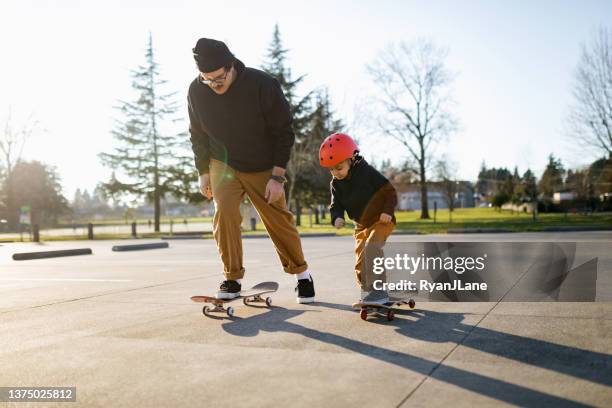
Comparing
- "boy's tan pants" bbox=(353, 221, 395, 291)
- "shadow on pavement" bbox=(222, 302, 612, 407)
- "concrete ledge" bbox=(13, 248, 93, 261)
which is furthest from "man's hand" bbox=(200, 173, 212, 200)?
"concrete ledge" bbox=(13, 248, 93, 261)

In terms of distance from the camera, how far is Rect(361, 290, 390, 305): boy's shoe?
4.04 metres

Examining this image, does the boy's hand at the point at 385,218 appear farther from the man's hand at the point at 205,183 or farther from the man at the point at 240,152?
the man's hand at the point at 205,183

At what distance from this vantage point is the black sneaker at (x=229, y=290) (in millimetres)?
4539

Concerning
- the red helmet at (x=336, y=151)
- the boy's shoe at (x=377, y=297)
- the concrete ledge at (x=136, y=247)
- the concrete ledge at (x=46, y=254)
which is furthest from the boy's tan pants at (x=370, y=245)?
the concrete ledge at (x=136, y=247)

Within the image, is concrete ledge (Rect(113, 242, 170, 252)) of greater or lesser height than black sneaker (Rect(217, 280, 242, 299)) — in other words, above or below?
below

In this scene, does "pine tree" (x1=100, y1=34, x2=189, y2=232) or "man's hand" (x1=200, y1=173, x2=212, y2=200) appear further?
"pine tree" (x1=100, y1=34, x2=189, y2=232)

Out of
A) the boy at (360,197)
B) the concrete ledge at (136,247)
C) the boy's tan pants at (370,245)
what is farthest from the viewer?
the concrete ledge at (136,247)

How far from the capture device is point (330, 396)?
2266 mm

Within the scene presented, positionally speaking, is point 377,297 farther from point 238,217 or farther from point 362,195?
point 238,217

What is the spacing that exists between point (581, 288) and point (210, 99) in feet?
12.2

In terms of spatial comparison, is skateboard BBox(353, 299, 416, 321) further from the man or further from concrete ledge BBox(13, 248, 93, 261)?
concrete ledge BBox(13, 248, 93, 261)

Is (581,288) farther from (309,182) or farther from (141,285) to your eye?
(309,182)

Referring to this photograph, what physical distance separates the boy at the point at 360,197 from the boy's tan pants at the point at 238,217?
1.47 ft

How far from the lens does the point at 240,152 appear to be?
184 inches
